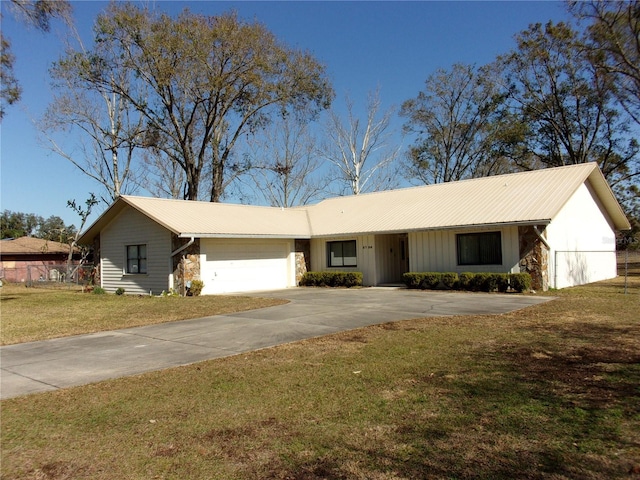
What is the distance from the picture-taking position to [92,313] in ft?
46.2

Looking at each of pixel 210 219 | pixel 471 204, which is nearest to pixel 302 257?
pixel 210 219

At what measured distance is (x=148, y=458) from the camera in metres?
4.00

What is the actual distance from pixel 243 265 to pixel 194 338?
12.2 metres

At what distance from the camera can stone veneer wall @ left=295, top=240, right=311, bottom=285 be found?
2442 centimetres

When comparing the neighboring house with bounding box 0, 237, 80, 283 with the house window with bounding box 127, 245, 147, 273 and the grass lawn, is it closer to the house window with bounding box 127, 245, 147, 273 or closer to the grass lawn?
the house window with bounding box 127, 245, 147, 273

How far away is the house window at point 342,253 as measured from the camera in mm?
23453

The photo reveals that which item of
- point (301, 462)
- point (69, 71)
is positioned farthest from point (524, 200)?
point (69, 71)

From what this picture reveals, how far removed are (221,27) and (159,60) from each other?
12.8ft

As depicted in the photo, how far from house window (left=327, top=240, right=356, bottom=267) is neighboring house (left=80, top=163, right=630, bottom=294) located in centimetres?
6

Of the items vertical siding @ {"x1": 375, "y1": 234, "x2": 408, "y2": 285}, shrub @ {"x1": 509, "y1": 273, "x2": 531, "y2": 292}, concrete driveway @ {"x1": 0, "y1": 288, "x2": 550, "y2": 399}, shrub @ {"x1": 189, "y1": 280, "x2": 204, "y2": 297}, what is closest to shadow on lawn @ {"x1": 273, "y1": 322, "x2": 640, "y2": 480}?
concrete driveway @ {"x1": 0, "y1": 288, "x2": 550, "y2": 399}

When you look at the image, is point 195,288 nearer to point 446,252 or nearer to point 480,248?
point 446,252

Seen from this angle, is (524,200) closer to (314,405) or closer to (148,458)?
(314,405)

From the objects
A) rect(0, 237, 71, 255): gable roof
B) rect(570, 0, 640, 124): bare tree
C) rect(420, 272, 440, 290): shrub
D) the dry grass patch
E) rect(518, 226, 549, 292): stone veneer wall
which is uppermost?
rect(570, 0, 640, 124): bare tree

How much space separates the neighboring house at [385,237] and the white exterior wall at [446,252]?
1.7 inches
